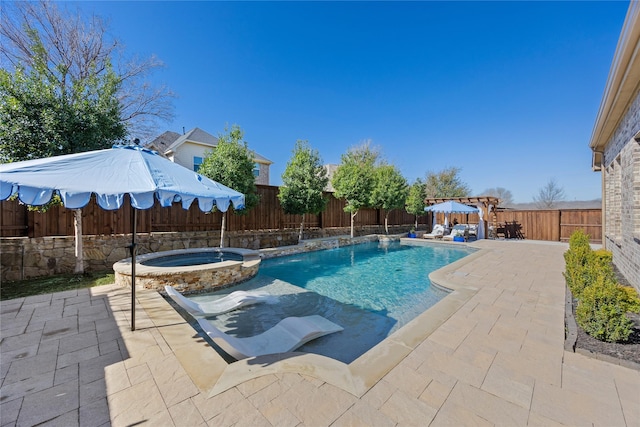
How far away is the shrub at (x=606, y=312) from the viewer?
303 centimetres

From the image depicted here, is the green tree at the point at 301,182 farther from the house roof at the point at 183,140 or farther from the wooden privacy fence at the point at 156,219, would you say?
the house roof at the point at 183,140

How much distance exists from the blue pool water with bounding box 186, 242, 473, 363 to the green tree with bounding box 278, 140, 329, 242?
2217 millimetres

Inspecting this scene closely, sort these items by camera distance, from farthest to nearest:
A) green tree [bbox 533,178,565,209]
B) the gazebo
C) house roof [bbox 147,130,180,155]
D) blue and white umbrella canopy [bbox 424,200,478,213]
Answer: green tree [bbox 533,178,565,209] → house roof [bbox 147,130,180,155] → the gazebo → blue and white umbrella canopy [bbox 424,200,478,213]

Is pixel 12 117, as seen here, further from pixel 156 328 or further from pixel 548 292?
pixel 548 292

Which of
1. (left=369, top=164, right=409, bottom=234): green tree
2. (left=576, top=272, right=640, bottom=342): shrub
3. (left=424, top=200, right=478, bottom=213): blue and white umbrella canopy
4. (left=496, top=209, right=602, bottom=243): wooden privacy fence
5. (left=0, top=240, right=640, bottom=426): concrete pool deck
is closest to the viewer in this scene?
(left=0, top=240, right=640, bottom=426): concrete pool deck

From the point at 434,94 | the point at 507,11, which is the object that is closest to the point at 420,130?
the point at 434,94

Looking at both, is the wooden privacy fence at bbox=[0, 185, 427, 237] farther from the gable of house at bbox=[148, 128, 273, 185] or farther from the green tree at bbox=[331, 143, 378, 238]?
the gable of house at bbox=[148, 128, 273, 185]

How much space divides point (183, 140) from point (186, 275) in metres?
13.3

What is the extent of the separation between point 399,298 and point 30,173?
6225 millimetres

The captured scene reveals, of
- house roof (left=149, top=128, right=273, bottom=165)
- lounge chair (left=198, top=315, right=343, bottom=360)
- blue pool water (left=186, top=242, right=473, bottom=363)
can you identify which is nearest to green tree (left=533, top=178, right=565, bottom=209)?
blue pool water (left=186, top=242, right=473, bottom=363)

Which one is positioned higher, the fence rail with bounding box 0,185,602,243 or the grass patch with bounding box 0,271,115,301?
the fence rail with bounding box 0,185,602,243

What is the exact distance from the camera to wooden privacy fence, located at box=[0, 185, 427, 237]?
261 inches

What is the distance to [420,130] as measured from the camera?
2314 centimetres

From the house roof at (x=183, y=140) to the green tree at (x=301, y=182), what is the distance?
552 centimetres
